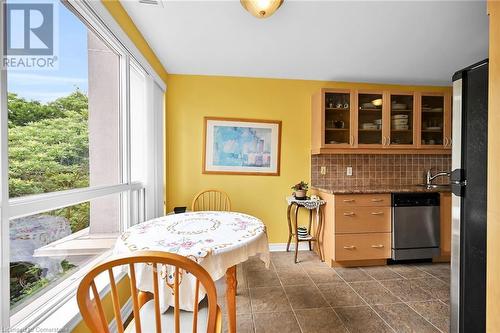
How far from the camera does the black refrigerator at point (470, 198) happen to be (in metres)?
1.15

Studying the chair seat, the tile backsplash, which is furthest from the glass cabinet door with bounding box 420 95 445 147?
the chair seat

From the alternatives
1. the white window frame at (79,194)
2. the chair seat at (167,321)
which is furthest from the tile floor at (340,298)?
the white window frame at (79,194)

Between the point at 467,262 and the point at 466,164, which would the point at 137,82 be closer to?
the point at 466,164

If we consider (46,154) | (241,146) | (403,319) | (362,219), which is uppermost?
(241,146)

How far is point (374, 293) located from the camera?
2.09 meters

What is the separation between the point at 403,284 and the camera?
2244 mm

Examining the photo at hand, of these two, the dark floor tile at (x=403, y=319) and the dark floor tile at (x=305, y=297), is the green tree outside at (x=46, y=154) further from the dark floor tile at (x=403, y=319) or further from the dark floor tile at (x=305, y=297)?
the dark floor tile at (x=403, y=319)

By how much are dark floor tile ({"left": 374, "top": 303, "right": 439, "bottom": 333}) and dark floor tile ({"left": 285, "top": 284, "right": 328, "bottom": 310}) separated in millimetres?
456

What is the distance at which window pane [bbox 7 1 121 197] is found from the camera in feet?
3.42

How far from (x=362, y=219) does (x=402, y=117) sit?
1.47 m

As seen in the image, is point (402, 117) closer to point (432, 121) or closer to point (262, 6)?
point (432, 121)

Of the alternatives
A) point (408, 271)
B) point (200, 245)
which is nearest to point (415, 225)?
point (408, 271)

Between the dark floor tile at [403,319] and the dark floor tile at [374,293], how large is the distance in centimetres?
7

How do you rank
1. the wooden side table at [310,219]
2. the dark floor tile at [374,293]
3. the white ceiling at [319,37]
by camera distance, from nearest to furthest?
the white ceiling at [319,37] < the dark floor tile at [374,293] < the wooden side table at [310,219]
